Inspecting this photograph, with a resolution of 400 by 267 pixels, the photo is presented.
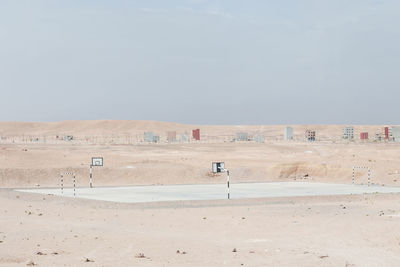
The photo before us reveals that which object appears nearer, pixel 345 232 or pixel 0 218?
pixel 345 232

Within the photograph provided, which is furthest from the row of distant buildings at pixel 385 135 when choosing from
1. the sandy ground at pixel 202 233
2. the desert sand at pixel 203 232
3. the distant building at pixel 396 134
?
the sandy ground at pixel 202 233

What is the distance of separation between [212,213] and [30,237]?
8374 mm

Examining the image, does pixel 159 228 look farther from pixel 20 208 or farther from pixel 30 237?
pixel 20 208

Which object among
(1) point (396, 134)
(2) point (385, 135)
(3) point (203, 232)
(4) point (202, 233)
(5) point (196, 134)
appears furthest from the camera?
(5) point (196, 134)

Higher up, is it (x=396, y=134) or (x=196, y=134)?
(x=196, y=134)

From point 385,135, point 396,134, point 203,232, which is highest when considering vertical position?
point 396,134

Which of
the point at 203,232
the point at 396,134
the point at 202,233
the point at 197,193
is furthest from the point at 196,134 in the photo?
the point at 202,233

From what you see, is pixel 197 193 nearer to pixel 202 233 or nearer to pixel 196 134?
pixel 202 233

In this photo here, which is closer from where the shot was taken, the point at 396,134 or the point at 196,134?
the point at 396,134

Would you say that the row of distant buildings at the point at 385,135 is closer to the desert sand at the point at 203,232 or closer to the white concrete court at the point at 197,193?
the white concrete court at the point at 197,193

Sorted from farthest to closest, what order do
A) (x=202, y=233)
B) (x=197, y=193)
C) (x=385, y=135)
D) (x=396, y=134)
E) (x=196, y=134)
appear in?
(x=196, y=134), (x=385, y=135), (x=396, y=134), (x=197, y=193), (x=202, y=233)

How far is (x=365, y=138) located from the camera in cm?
12588

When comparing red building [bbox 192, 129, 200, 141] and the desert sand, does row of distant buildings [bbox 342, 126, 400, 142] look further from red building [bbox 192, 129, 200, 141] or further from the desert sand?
the desert sand

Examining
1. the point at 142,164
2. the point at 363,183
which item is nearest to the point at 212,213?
the point at 363,183
